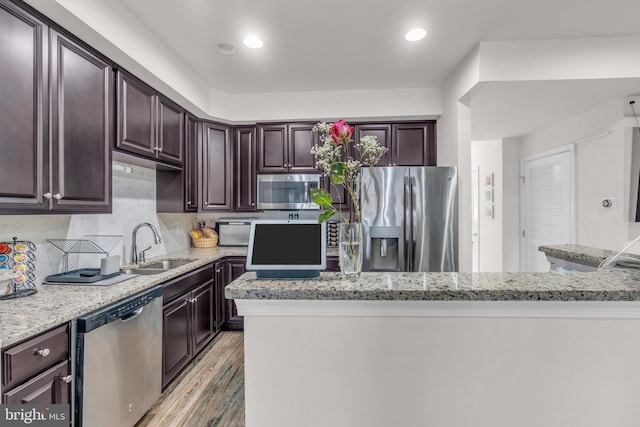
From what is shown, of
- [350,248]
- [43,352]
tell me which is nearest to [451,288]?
[350,248]

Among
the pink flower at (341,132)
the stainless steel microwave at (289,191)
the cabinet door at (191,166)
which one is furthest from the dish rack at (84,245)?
the pink flower at (341,132)

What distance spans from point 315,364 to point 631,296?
3.35 feet

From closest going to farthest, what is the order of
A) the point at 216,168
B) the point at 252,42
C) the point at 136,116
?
1. the point at 136,116
2. the point at 252,42
3. the point at 216,168

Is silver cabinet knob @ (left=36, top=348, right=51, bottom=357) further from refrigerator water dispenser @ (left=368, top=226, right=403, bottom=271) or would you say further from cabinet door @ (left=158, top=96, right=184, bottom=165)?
refrigerator water dispenser @ (left=368, top=226, right=403, bottom=271)

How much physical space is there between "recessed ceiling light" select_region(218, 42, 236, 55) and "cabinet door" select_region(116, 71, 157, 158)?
2.14 ft

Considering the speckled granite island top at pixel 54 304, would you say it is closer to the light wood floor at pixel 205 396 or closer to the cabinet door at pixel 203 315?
the cabinet door at pixel 203 315

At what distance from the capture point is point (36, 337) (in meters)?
1.25

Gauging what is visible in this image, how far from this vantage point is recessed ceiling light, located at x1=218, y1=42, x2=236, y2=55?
2.50 metres

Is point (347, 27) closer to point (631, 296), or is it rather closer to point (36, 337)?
point (631, 296)

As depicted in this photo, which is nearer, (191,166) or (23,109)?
(23,109)

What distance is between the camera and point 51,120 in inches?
64.1

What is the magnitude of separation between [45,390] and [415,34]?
2.96 meters

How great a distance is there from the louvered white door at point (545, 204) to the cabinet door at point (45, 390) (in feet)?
15.0

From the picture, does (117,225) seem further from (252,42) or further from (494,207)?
(494,207)
